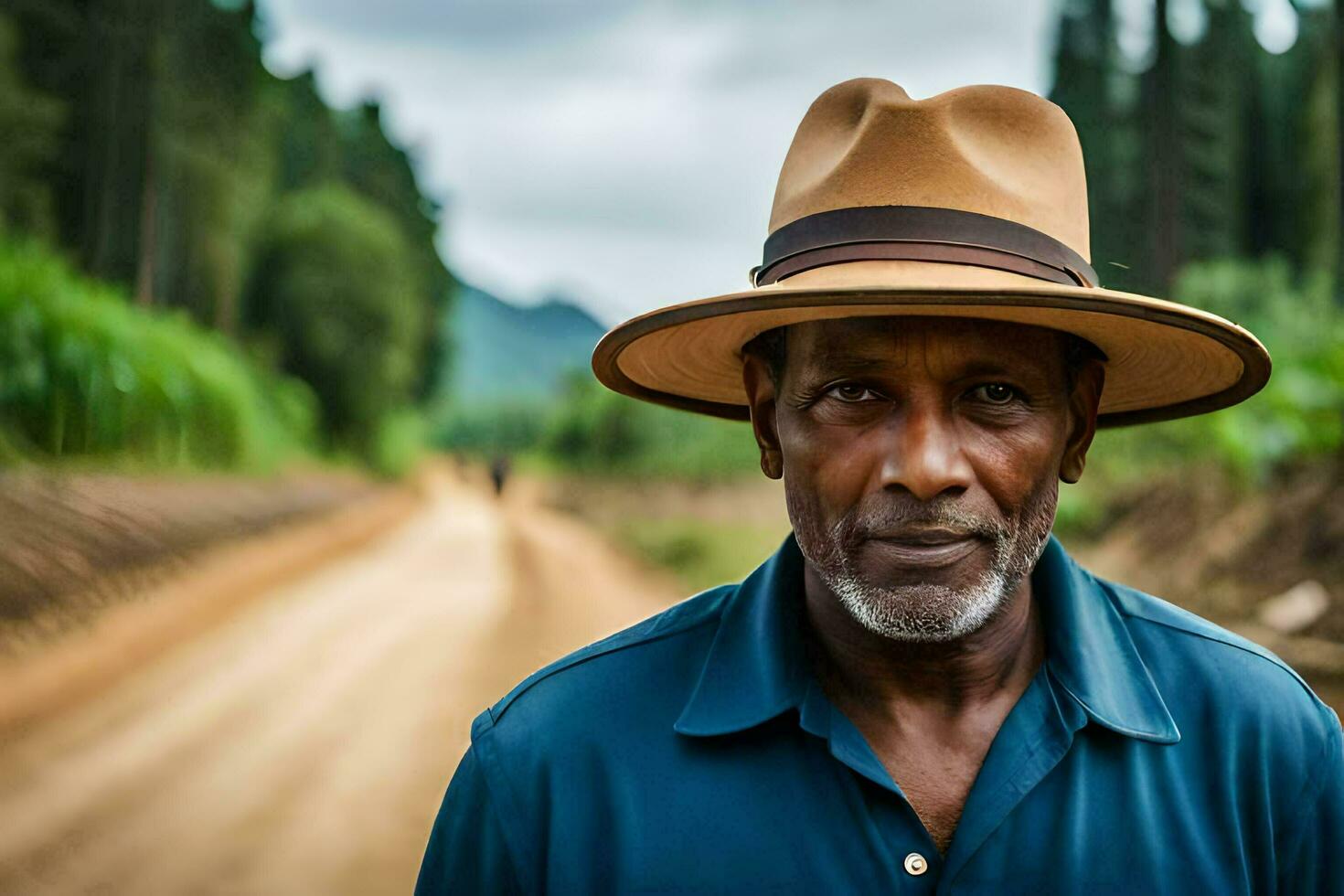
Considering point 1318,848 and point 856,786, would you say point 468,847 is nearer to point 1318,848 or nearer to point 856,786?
point 856,786

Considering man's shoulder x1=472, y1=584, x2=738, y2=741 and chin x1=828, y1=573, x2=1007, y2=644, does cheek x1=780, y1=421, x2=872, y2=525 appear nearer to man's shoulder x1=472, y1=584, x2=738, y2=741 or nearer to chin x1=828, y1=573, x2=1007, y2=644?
chin x1=828, y1=573, x2=1007, y2=644

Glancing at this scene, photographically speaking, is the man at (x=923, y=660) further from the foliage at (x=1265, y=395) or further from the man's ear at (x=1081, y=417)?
the foliage at (x=1265, y=395)

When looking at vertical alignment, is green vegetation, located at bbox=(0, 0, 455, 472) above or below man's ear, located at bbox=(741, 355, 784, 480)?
above

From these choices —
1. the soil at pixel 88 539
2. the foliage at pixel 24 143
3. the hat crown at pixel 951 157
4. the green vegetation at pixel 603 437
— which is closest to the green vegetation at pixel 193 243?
the foliage at pixel 24 143

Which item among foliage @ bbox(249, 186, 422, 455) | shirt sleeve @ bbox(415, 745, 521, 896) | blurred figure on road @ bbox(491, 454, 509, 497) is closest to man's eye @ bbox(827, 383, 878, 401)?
shirt sleeve @ bbox(415, 745, 521, 896)

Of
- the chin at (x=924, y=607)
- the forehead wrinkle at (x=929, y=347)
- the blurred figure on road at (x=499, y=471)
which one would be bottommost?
the blurred figure on road at (x=499, y=471)

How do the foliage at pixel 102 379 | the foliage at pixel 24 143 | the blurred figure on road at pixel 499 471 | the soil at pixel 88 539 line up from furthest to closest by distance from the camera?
the blurred figure on road at pixel 499 471
the foliage at pixel 24 143
the foliage at pixel 102 379
the soil at pixel 88 539

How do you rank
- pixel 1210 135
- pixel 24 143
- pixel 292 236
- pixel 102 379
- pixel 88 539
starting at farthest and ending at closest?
pixel 292 236 → pixel 1210 135 → pixel 24 143 → pixel 102 379 → pixel 88 539

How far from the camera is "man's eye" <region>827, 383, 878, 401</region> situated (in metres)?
1.53

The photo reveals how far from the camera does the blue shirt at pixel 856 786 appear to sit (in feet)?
4.53

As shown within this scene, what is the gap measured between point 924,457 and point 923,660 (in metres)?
0.33

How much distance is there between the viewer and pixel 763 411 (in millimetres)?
1774

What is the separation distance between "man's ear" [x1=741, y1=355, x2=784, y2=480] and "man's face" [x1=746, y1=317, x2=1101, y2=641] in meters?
0.16

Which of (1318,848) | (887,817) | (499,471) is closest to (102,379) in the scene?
(887,817)
